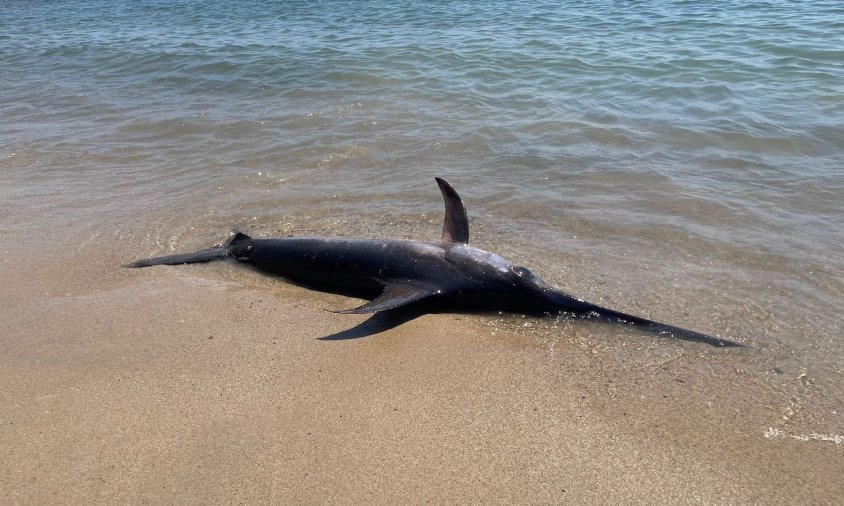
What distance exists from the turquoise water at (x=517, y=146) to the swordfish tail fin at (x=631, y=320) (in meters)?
0.24

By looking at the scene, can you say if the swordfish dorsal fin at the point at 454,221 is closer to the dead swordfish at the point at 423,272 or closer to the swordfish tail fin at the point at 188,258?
the dead swordfish at the point at 423,272

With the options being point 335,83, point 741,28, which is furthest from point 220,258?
point 741,28

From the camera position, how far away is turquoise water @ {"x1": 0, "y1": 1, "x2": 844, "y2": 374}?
5.02m

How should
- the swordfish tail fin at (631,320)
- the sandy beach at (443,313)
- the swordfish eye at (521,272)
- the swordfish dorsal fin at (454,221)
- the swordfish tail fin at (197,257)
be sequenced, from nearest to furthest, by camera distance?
the sandy beach at (443,313) → the swordfish tail fin at (631,320) → the swordfish eye at (521,272) → the swordfish dorsal fin at (454,221) → the swordfish tail fin at (197,257)

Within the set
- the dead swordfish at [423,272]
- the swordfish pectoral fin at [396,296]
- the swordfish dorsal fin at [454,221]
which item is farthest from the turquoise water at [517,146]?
the swordfish pectoral fin at [396,296]

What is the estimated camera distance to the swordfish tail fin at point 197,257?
5188mm

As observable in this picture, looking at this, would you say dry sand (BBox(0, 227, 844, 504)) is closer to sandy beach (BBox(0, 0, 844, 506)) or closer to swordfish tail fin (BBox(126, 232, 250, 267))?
sandy beach (BBox(0, 0, 844, 506))

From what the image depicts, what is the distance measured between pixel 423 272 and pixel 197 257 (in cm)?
203

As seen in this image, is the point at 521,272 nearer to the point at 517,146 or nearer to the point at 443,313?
the point at 443,313

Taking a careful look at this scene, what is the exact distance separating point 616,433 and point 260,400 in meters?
1.88

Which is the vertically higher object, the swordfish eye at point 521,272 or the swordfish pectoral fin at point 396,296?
the swordfish eye at point 521,272

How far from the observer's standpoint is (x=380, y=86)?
34.0ft

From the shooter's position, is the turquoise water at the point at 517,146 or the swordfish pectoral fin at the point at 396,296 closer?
the swordfish pectoral fin at the point at 396,296

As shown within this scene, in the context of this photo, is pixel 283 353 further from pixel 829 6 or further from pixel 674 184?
pixel 829 6
